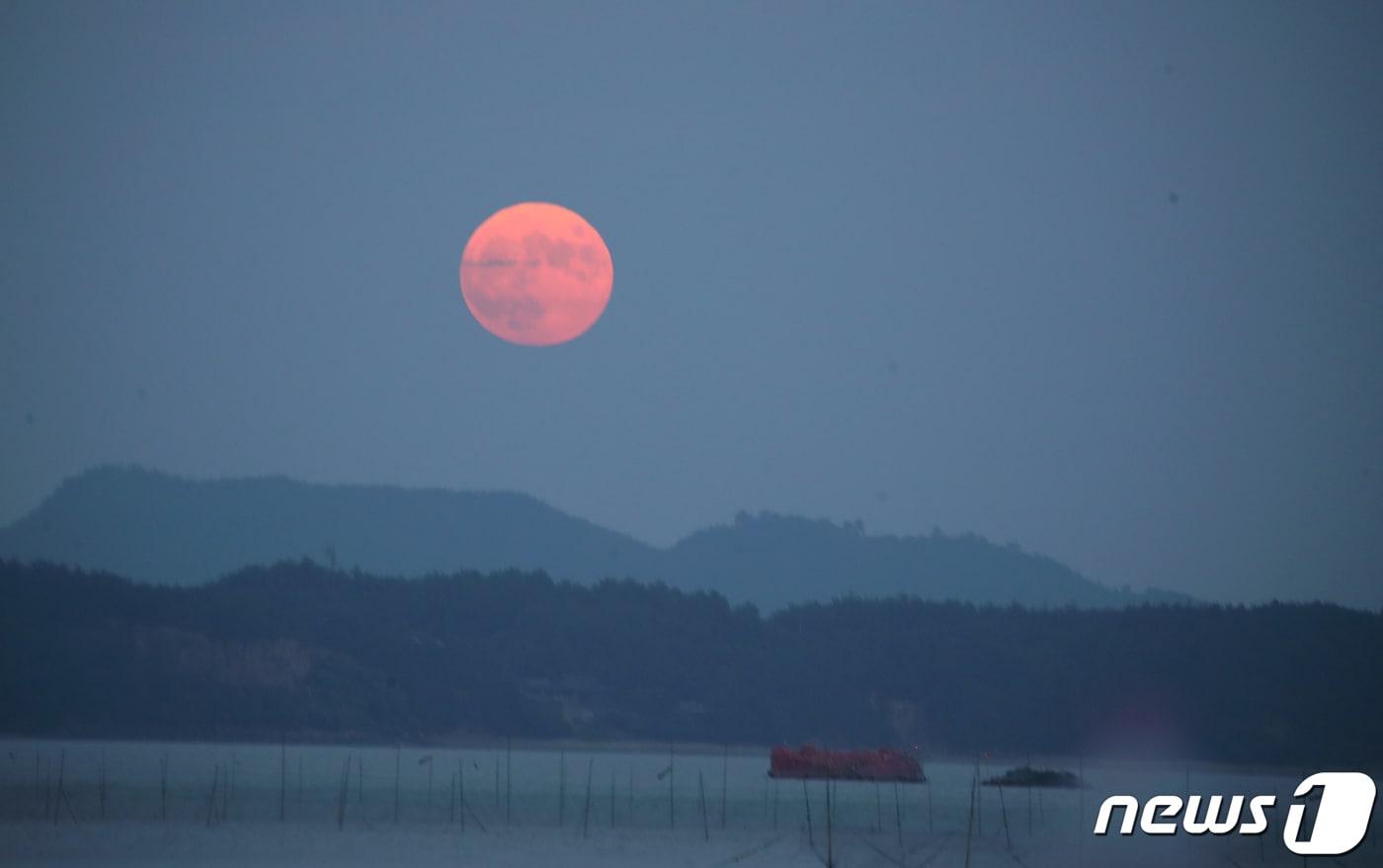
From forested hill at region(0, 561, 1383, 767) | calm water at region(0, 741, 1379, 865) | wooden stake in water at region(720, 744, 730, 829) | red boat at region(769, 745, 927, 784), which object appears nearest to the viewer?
calm water at region(0, 741, 1379, 865)

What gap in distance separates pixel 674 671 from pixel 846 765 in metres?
49.2

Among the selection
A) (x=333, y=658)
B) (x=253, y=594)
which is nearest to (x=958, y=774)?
(x=333, y=658)

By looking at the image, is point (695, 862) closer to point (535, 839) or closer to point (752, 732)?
point (535, 839)

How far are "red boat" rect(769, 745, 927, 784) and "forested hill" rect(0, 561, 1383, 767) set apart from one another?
35.4m

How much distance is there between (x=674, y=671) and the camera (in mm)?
125688

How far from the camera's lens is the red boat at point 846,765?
75.5m

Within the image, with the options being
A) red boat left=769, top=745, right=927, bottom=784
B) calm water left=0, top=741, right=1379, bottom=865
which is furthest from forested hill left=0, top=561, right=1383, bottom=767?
red boat left=769, top=745, right=927, bottom=784

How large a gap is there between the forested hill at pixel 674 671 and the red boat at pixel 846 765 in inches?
1393

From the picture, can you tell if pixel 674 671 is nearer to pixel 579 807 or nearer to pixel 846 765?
pixel 846 765

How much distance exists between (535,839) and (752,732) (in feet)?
256

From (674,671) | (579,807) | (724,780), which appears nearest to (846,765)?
(724,780)

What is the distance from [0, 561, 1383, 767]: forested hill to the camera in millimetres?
112875

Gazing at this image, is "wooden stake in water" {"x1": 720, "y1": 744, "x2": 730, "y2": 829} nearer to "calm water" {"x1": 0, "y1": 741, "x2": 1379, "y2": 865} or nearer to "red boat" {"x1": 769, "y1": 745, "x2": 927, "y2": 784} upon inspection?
"calm water" {"x1": 0, "y1": 741, "x2": 1379, "y2": 865}

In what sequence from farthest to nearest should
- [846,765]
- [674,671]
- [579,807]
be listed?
[674,671] → [846,765] → [579,807]
